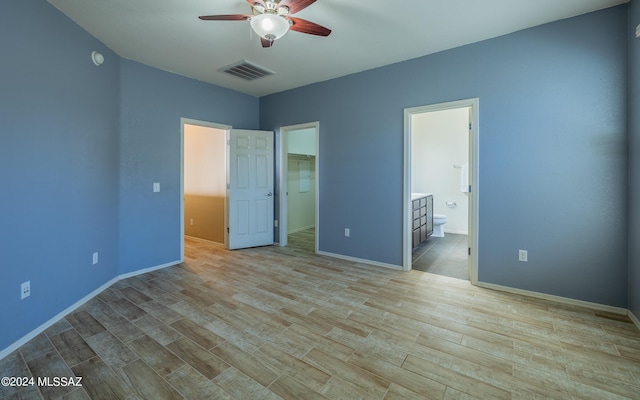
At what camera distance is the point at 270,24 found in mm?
1972

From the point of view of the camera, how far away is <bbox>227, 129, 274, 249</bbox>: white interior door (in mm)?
4559

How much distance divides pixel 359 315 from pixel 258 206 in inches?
117

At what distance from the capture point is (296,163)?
6406 millimetres

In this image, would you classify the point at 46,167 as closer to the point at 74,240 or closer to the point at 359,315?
the point at 74,240

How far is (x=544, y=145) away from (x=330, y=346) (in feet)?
9.22

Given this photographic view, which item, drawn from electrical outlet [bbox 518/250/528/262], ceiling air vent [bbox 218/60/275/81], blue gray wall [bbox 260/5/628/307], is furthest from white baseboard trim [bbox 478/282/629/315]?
ceiling air vent [bbox 218/60/275/81]

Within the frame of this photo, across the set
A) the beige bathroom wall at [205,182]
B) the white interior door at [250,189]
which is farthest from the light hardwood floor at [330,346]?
the beige bathroom wall at [205,182]

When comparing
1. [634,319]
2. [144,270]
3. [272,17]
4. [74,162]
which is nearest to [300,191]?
[144,270]

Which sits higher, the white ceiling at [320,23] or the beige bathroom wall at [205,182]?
the white ceiling at [320,23]

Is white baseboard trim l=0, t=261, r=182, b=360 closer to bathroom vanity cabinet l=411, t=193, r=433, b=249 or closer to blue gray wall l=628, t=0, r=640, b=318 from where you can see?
bathroom vanity cabinet l=411, t=193, r=433, b=249

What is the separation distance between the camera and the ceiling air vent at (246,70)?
3.55m

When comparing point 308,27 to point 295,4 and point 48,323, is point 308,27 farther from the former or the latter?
point 48,323

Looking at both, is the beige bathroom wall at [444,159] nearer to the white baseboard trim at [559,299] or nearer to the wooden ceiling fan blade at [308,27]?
the white baseboard trim at [559,299]

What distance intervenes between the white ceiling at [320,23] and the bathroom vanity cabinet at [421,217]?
6.85 feet
